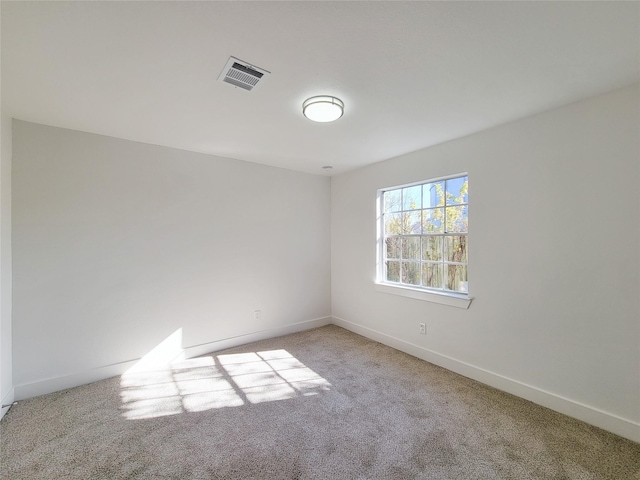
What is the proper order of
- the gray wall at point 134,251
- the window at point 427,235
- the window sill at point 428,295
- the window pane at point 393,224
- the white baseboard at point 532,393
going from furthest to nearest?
the window pane at point 393,224 < the window at point 427,235 < the window sill at point 428,295 < the gray wall at point 134,251 < the white baseboard at point 532,393

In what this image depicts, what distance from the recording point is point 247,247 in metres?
3.59

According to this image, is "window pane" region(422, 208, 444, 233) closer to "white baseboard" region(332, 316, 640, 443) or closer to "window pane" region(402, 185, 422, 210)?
"window pane" region(402, 185, 422, 210)

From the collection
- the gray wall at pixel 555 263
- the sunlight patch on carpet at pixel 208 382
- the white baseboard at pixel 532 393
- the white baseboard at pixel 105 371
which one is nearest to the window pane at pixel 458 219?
the gray wall at pixel 555 263

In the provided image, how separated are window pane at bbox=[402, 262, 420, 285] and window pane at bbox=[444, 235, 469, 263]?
0.44 meters

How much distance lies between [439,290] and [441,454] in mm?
1652

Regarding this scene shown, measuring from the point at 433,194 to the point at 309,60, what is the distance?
2.14m

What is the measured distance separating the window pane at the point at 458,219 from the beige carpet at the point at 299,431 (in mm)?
1535

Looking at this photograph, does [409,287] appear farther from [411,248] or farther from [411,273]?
[411,248]

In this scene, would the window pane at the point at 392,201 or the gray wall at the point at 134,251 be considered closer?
the gray wall at the point at 134,251

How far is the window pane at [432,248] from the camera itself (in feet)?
9.95

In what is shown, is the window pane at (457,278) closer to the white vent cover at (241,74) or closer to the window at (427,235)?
the window at (427,235)

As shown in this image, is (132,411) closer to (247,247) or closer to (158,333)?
(158,333)

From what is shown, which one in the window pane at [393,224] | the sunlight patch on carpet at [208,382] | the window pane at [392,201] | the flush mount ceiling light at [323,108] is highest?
the flush mount ceiling light at [323,108]

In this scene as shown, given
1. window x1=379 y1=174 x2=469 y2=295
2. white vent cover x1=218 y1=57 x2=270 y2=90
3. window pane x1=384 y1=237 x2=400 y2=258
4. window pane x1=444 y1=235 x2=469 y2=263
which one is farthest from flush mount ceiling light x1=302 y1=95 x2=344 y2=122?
window pane x1=384 y1=237 x2=400 y2=258
